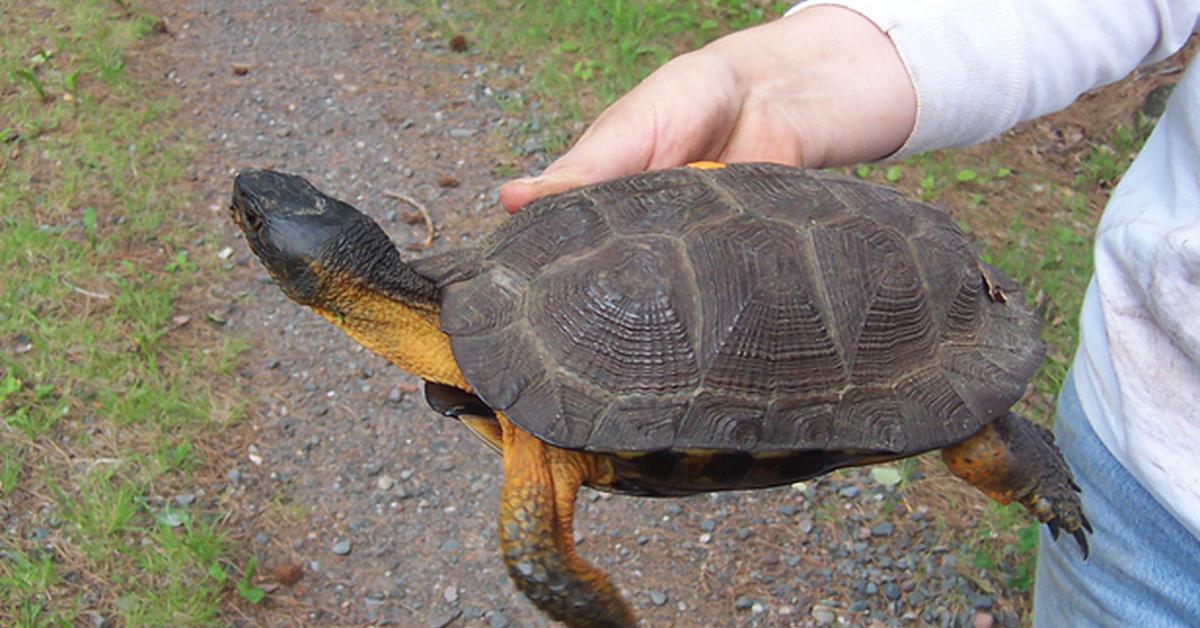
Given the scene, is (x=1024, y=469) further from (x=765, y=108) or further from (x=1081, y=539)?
(x=765, y=108)

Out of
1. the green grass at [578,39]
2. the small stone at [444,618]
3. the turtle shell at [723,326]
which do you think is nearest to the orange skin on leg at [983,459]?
the turtle shell at [723,326]

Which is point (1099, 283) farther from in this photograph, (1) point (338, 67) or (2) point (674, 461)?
(1) point (338, 67)

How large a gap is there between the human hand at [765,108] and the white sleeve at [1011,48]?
0.04m

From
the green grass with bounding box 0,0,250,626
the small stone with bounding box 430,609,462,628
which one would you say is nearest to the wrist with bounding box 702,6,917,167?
the small stone with bounding box 430,609,462,628

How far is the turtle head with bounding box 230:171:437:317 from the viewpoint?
1667mm

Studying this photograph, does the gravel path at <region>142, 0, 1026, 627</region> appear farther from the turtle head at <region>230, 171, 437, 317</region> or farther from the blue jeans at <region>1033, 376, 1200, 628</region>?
the turtle head at <region>230, 171, 437, 317</region>

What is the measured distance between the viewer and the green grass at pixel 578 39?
15.3ft

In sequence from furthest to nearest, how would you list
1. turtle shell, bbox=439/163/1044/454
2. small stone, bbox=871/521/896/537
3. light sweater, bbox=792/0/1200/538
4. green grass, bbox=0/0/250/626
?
Answer: 1. small stone, bbox=871/521/896/537
2. green grass, bbox=0/0/250/626
3. turtle shell, bbox=439/163/1044/454
4. light sweater, bbox=792/0/1200/538

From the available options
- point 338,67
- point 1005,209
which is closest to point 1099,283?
point 1005,209

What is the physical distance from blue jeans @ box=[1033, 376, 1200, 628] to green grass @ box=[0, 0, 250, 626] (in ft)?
7.05

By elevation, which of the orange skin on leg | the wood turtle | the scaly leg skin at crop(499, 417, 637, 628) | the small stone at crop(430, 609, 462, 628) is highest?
the wood turtle

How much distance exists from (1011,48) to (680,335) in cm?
84

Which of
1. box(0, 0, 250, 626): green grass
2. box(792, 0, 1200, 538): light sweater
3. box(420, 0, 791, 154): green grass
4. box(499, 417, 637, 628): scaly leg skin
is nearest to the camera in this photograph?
box(792, 0, 1200, 538): light sweater

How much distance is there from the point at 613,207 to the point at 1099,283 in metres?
0.79
